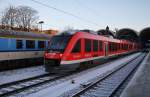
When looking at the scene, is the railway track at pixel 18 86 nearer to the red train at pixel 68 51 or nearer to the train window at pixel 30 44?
the red train at pixel 68 51

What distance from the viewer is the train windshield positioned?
1743cm

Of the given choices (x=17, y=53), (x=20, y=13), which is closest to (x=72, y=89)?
(x=17, y=53)

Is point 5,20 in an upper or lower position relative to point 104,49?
upper

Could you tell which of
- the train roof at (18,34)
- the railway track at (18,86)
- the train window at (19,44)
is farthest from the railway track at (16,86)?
the train window at (19,44)

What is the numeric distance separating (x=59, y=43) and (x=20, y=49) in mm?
5384

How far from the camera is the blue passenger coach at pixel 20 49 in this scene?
20080mm

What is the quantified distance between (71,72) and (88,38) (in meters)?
3.19

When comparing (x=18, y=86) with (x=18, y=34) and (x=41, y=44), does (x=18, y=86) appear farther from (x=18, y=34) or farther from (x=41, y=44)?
(x=41, y=44)

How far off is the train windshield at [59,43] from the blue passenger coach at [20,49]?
3.90 meters

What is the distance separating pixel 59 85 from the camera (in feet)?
44.7

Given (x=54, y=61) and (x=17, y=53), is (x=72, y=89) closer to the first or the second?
(x=54, y=61)

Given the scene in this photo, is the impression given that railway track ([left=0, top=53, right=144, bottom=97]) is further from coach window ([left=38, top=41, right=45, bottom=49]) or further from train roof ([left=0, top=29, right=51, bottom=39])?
coach window ([left=38, top=41, right=45, bottom=49])

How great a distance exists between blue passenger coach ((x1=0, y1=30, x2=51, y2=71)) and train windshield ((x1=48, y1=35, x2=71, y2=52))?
3903 millimetres

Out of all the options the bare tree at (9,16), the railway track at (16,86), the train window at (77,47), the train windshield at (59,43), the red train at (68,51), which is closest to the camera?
the railway track at (16,86)
